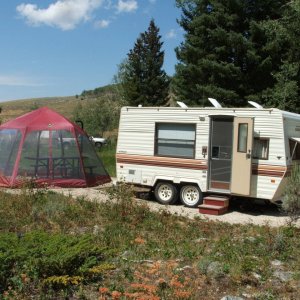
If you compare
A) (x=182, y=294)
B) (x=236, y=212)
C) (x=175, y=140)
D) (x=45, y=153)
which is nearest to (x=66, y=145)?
(x=45, y=153)

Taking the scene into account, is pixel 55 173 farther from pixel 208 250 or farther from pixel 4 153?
pixel 208 250

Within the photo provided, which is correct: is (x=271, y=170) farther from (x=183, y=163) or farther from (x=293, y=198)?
(x=293, y=198)

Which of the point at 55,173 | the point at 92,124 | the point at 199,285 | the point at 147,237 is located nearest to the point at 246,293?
Result: the point at 199,285

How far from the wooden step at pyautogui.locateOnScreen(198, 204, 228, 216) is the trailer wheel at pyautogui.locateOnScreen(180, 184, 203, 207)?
0.67 metres

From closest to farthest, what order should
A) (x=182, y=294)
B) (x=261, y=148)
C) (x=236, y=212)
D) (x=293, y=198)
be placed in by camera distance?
(x=182, y=294) → (x=293, y=198) → (x=261, y=148) → (x=236, y=212)

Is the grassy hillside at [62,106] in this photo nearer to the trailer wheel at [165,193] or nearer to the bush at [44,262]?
the trailer wheel at [165,193]

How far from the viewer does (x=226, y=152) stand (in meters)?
12.1

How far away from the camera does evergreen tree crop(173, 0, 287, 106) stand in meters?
24.0

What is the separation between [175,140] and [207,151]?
1.00 m

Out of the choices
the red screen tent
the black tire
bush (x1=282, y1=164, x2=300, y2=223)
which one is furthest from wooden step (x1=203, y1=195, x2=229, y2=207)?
the black tire

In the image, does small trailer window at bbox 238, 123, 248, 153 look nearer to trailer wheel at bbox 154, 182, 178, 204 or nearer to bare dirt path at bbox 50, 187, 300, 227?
bare dirt path at bbox 50, 187, 300, 227

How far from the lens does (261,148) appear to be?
11711 millimetres

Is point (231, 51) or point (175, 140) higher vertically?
point (231, 51)

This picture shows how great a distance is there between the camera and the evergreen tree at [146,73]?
39900 millimetres
